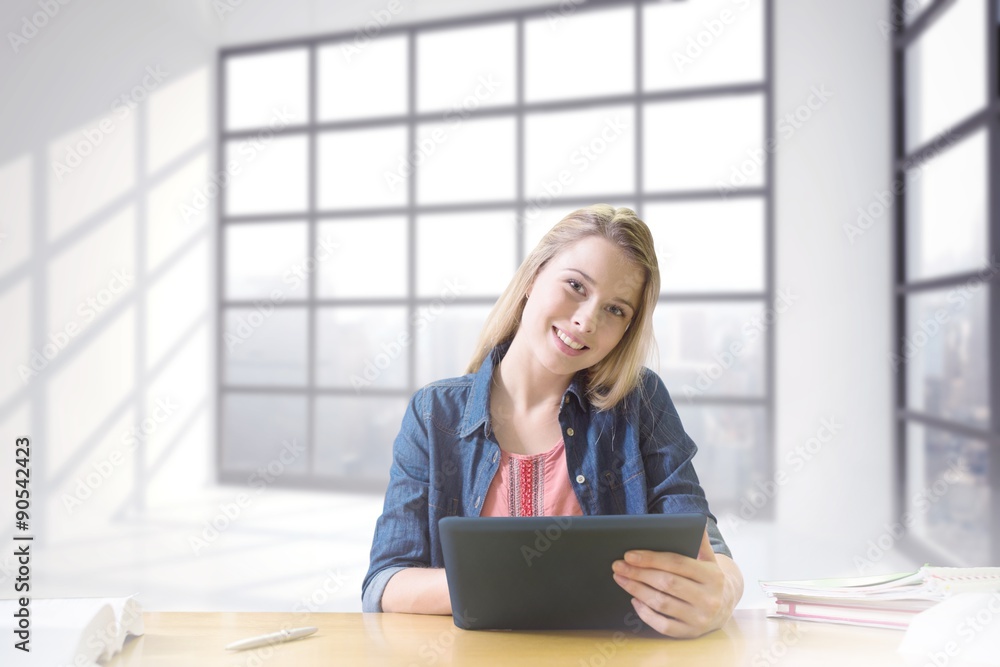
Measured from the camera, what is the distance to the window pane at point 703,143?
4.53 metres

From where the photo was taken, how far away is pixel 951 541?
364cm

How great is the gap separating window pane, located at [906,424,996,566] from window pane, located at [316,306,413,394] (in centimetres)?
320

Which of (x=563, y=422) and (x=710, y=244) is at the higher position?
(x=710, y=244)

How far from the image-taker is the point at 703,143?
461 cm

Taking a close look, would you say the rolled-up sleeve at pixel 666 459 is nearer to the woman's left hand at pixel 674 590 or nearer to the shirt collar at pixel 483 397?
the shirt collar at pixel 483 397

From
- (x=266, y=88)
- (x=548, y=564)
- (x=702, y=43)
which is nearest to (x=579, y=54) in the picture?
(x=702, y=43)

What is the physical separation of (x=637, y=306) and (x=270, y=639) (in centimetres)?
87

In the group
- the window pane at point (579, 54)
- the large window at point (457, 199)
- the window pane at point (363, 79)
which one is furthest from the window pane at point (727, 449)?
the window pane at point (363, 79)

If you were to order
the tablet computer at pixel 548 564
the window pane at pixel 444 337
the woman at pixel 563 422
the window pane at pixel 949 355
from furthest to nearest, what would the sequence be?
the window pane at pixel 444 337
the window pane at pixel 949 355
the woman at pixel 563 422
the tablet computer at pixel 548 564

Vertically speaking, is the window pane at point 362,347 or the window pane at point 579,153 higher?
the window pane at point 579,153

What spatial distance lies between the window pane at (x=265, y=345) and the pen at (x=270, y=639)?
15.1ft

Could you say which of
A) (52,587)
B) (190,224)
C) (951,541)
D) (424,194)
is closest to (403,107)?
(424,194)

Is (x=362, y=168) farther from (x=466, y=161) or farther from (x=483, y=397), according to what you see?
(x=483, y=397)

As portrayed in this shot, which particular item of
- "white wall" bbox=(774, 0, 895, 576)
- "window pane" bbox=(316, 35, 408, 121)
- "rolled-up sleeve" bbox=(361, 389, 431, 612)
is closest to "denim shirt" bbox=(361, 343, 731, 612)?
"rolled-up sleeve" bbox=(361, 389, 431, 612)
